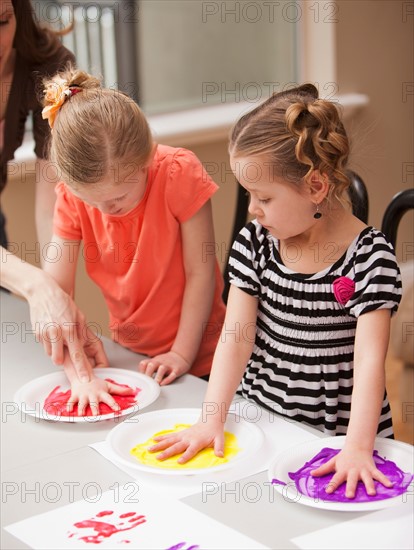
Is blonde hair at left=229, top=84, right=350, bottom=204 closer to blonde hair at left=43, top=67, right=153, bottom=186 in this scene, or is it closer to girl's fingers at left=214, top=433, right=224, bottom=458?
blonde hair at left=43, top=67, right=153, bottom=186

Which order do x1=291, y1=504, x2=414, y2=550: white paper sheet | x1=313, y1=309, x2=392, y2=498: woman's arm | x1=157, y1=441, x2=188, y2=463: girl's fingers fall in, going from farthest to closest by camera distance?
x1=157, y1=441, x2=188, y2=463: girl's fingers < x1=313, y1=309, x2=392, y2=498: woman's arm < x1=291, y1=504, x2=414, y2=550: white paper sheet

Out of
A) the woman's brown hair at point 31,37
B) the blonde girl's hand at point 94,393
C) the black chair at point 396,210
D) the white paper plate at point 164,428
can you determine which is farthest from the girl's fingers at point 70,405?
the woman's brown hair at point 31,37

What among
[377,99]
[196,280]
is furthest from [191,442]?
[377,99]

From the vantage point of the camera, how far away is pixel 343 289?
1.26m

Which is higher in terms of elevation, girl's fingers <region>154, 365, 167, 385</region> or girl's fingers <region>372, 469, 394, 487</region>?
girl's fingers <region>372, 469, 394, 487</region>

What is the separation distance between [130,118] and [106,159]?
0.09m

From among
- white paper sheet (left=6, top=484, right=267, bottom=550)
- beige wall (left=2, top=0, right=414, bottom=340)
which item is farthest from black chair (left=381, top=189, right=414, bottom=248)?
beige wall (left=2, top=0, right=414, bottom=340)

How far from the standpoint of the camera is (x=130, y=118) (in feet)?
4.62

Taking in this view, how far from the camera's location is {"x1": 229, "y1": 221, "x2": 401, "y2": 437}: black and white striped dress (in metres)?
1.31

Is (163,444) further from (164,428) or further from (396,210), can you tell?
(396,210)

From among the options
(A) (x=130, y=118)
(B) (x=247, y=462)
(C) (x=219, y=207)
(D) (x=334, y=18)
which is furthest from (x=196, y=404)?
(D) (x=334, y=18)

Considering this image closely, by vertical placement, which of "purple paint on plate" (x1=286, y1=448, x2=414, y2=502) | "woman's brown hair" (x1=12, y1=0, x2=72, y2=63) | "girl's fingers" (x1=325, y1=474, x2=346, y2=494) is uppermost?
"woman's brown hair" (x1=12, y1=0, x2=72, y2=63)

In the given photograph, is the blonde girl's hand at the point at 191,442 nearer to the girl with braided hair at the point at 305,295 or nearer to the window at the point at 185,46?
the girl with braided hair at the point at 305,295

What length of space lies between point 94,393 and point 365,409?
17.9 inches
